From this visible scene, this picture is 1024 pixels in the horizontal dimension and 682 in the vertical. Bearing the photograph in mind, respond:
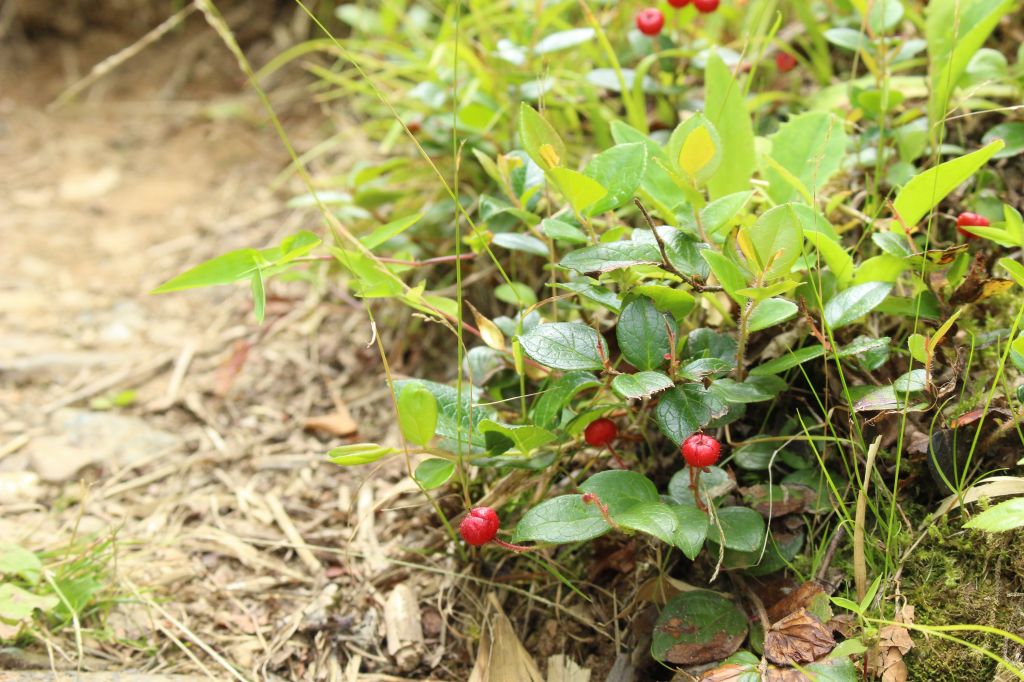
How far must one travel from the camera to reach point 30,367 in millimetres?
1862

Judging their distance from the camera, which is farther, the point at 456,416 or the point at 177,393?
the point at 177,393

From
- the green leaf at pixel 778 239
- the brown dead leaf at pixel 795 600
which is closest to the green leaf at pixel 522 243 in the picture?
the green leaf at pixel 778 239

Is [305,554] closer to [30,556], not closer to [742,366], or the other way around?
[30,556]

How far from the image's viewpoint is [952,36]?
127 cm

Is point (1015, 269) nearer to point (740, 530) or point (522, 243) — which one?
point (740, 530)

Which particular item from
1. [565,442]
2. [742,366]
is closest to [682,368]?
[742,366]

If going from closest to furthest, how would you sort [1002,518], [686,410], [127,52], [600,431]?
[1002,518]
[686,410]
[600,431]
[127,52]

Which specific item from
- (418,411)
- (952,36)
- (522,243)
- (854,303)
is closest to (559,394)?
(418,411)

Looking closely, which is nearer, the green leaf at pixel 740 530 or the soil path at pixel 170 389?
the green leaf at pixel 740 530

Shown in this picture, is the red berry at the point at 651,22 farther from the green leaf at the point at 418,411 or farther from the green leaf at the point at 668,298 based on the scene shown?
the green leaf at the point at 418,411

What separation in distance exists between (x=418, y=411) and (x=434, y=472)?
3.5 inches

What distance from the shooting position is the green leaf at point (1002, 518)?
0.87 meters

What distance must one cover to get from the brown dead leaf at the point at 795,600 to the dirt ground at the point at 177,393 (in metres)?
0.45

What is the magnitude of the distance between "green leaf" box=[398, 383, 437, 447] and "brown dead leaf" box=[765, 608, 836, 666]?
0.46 m
